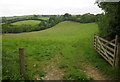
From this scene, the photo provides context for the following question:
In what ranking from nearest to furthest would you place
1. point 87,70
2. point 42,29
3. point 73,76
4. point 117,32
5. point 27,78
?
point 27,78
point 73,76
point 87,70
point 117,32
point 42,29

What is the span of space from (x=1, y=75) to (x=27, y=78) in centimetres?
108

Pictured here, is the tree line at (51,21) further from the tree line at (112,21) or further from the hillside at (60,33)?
the tree line at (112,21)

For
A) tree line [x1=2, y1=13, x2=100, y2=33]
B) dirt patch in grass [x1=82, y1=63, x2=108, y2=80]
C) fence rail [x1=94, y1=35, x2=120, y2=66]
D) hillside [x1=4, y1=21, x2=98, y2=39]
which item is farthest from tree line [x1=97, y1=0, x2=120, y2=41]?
tree line [x1=2, y1=13, x2=100, y2=33]

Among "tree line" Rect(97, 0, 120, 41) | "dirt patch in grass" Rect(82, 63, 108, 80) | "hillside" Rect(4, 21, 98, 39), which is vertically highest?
"tree line" Rect(97, 0, 120, 41)

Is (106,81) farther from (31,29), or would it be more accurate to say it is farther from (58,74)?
(31,29)

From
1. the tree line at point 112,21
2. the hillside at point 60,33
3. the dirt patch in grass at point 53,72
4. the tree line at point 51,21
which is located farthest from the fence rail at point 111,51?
the tree line at point 51,21

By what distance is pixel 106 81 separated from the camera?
16.5 ft

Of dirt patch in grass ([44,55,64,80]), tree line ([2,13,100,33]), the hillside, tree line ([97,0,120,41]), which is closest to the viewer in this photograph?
dirt patch in grass ([44,55,64,80])

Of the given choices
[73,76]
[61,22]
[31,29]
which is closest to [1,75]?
[73,76]

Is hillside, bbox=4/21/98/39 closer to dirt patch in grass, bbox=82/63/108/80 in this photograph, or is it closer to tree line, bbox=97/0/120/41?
tree line, bbox=97/0/120/41

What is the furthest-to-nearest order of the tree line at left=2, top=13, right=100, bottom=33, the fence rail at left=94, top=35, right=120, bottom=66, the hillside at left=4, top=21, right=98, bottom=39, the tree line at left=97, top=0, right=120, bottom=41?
the tree line at left=2, top=13, right=100, bottom=33
the hillside at left=4, top=21, right=98, bottom=39
the tree line at left=97, top=0, right=120, bottom=41
the fence rail at left=94, top=35, right=120, bottom=66

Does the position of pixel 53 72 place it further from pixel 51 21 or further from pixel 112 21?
pixel 51 21

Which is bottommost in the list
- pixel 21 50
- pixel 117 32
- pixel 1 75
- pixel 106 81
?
pixel 106 81

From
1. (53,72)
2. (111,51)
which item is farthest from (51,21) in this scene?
(53,72)
